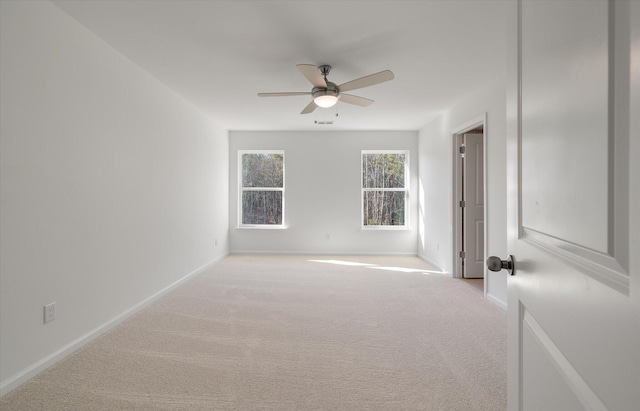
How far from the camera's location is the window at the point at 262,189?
21.3 ft

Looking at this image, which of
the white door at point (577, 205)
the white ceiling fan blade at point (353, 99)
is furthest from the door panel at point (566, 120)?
the white ceiling fan blade at point (353, 99)

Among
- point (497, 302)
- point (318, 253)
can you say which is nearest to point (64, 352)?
point (497, 302)

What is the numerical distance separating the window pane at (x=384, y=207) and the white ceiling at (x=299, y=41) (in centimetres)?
253

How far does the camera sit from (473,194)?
466 centimetres

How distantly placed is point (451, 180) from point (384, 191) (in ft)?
6.15

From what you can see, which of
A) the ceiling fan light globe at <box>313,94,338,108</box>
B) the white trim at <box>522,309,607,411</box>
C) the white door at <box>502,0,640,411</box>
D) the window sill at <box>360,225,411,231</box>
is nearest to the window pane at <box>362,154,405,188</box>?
the window sill at <box>360,225,411,231</box>

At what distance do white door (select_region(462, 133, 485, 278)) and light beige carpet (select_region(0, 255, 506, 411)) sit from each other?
969mm

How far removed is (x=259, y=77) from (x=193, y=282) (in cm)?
276

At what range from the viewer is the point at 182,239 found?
171 inches

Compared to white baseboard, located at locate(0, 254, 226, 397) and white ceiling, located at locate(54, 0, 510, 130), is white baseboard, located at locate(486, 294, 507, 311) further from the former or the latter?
white baseboard, located at locate(0, 254, 226, 397)

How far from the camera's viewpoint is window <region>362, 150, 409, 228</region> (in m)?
6.47

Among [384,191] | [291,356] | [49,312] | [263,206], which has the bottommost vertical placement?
[291,356]

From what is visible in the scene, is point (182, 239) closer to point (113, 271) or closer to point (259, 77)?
point (113, 271)

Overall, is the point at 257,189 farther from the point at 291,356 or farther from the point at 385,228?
the point at 291,356
